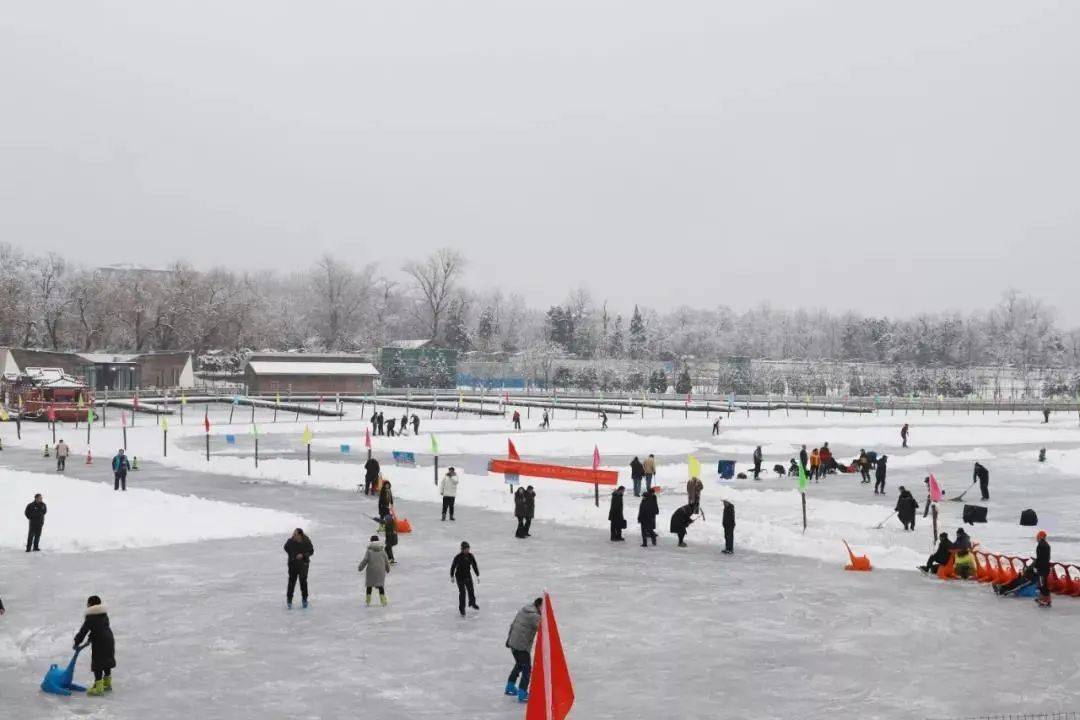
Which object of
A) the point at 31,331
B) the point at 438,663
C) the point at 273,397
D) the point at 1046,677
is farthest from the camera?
the point at 31,331

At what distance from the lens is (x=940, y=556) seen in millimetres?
19781

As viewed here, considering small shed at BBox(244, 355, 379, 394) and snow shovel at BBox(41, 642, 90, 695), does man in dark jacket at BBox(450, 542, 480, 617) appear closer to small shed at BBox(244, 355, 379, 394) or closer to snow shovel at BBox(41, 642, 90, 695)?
snow shovel at BBox(41, 642, 90, 695)

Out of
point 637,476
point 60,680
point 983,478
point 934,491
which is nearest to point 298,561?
point 60,680

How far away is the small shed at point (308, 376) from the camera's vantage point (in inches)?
3541

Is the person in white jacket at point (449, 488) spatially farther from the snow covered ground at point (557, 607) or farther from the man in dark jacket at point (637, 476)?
the man in dark jacket at point (637, 476)

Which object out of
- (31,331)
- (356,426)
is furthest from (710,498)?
(31,331)

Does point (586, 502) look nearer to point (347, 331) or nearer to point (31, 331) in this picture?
point (31, 331)

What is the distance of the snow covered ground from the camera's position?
12414 millimetres

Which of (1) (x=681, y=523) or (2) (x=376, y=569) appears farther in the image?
(1) (x=681, y=523)

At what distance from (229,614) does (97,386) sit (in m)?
79.7

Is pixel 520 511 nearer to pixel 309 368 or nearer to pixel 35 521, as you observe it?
pixel 35 521

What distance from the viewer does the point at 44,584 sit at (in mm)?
18734

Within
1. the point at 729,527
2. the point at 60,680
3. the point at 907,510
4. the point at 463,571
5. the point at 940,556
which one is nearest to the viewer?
the point at 60,680

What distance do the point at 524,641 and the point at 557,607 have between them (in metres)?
5.22
